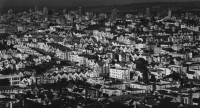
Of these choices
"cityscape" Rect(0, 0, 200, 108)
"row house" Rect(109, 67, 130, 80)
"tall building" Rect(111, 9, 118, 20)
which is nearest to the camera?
"cityscape" Rect(0, 0, 200, 108)

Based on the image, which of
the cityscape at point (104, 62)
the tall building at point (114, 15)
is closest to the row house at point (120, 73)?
the cityscape at point (104, 62)

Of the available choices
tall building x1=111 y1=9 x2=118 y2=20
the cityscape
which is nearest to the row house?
the cityscape

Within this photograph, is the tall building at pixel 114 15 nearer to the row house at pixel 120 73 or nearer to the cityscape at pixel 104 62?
the cityscape at pixel 104 62

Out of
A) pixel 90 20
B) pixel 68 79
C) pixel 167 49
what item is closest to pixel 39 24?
pixel 90 20

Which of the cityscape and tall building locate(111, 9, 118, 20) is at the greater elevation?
tall building locate(111, 9, 118, 20)

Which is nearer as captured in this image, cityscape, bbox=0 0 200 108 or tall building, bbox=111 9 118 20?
cityscape, bbox=0 0 200 108

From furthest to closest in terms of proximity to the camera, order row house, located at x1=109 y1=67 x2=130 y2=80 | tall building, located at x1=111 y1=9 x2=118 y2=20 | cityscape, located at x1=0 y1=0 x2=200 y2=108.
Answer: tall building, located at x1=111 y1=9 x2=118 y2=20, row house, located at x1=109 y1=67 x2=130 y2=80, cityscape, located at x1=0 y1=0 x2=200 y2=108

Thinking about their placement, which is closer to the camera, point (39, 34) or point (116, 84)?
point (116, 84)

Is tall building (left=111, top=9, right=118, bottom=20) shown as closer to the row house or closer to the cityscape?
the cityscape

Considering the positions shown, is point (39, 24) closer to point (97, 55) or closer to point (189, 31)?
point (189, 31)
